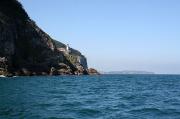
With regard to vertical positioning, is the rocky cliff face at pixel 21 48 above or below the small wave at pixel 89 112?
above

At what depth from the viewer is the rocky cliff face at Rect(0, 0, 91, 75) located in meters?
159

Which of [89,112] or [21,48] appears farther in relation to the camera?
[21,48]

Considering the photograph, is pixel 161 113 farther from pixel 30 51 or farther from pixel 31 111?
pixel 30 51

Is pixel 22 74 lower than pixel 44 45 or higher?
lower

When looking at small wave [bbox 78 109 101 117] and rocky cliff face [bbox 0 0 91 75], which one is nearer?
small wave [bbox 78 109 101 117]

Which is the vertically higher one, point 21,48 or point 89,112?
point 21,48

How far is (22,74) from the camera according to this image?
16375 centimetres

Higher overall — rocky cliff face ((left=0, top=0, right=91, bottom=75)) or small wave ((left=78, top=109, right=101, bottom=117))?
rocky cliff face ((left=0, top=0, right=91, bottom=75))

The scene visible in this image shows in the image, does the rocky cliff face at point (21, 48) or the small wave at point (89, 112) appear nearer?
the small wave at point (89, 112)

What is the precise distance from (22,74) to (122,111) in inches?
5264

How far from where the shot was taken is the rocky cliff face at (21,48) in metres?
159

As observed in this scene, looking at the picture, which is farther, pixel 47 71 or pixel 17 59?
pixel 47 71

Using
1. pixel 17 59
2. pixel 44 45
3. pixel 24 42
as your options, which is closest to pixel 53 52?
pixel 44 45

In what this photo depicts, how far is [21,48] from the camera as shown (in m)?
179
